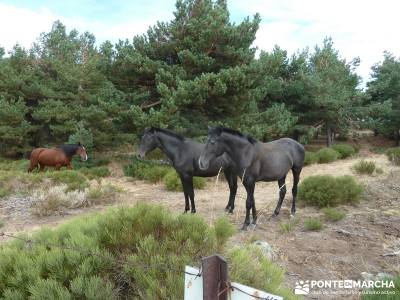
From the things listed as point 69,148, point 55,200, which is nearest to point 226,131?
point 55,200

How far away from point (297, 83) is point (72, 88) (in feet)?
38.2

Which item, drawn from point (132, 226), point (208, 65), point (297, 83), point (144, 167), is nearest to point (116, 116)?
point (144, 167)

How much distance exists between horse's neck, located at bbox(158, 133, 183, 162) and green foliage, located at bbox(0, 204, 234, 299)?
3.67 metres

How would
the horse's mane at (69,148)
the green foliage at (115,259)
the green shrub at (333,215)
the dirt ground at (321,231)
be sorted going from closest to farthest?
the green foliage at (115,259) → the dirt ground at (321,231) → the green shrub at (333,215) → the horse's mane at (69,148)

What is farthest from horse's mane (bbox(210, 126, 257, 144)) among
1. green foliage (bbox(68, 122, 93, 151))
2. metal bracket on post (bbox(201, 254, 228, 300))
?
green foliage (bbox(68, 122, 93, 151))

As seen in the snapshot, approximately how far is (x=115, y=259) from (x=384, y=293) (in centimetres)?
256

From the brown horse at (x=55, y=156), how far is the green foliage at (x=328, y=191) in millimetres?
8410

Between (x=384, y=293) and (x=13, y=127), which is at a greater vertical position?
(x=13, y=127)

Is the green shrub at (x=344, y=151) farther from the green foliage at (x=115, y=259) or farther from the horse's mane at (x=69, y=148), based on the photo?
the green foliage at (x=115, y=259)

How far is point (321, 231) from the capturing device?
6.28 meters

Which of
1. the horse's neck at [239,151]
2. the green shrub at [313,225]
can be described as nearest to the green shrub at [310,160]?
the green shrub at [313,225]

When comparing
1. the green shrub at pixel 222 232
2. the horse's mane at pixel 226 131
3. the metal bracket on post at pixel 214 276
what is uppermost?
the horse's mane at pixel 226 131

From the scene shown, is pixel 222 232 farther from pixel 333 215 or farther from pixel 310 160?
pixel 310 160

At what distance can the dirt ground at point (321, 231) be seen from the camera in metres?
4.80
